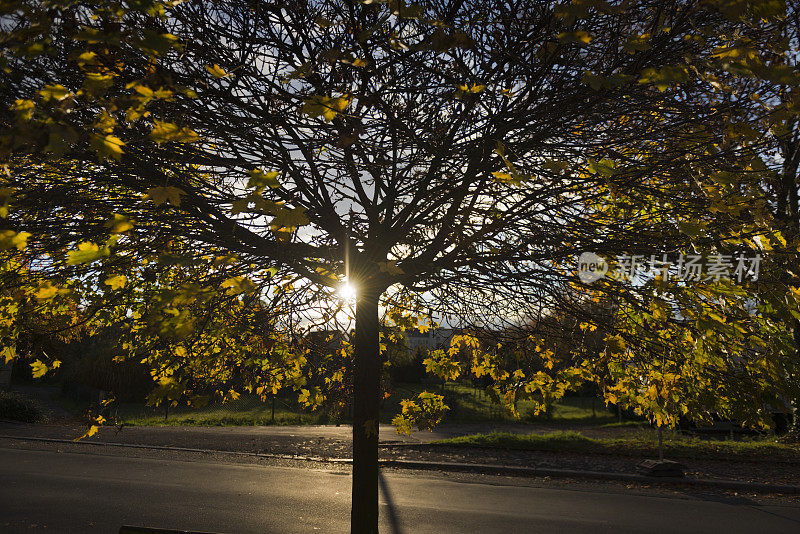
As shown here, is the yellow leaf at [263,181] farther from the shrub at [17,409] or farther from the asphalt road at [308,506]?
the shrub at [17,409]

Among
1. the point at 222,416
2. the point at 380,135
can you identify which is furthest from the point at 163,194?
the point at 222,416

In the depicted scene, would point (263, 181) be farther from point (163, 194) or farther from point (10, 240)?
point (10, 240)

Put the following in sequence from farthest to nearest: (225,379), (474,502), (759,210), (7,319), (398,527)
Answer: (474,502), (398,527), (225,379), (7,319), (759,210)

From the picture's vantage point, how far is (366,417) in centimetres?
458

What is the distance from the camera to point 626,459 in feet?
40.6

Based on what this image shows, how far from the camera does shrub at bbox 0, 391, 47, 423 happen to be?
60.1 ft

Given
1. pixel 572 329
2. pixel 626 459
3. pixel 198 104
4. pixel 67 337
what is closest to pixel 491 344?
pixel 572 329

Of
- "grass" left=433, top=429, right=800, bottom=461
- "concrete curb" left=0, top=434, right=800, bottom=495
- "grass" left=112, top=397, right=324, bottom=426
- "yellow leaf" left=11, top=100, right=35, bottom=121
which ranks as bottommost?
"grass" left=112, top=397, right=324, bottom=426

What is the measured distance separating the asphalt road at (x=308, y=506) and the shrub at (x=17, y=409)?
883 cm

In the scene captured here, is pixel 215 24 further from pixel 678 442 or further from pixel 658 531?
pixel 678 442

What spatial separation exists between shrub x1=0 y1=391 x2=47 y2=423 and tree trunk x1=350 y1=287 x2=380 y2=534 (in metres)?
19.6

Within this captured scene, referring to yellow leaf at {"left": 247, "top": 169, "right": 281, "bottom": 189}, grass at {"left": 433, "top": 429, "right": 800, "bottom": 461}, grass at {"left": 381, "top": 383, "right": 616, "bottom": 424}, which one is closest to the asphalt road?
grass at {"left": 433, "top": 429, "right": 800, "bottom": 461}

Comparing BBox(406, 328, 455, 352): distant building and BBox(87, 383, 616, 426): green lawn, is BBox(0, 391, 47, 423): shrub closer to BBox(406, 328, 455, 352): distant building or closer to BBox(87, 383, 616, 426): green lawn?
BBox(87, 383, 616, 426): green lawn

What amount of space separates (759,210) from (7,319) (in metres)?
6.12
